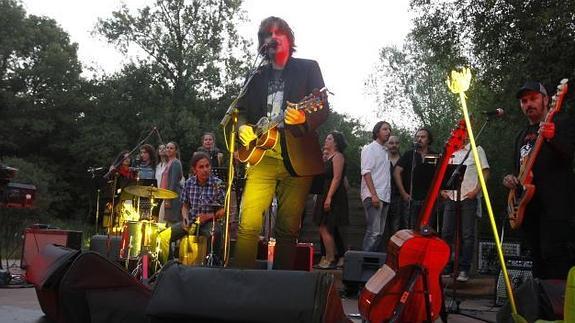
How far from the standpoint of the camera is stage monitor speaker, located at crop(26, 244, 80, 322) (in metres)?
3.28

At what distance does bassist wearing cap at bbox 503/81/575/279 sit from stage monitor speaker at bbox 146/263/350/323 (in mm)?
1931

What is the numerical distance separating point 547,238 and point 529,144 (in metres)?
0.72

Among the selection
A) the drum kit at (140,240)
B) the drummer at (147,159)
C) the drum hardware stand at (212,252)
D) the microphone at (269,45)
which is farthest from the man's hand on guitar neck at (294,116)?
the drummer at (147,159)

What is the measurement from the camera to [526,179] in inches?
153

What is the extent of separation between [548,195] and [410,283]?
1.27 meters

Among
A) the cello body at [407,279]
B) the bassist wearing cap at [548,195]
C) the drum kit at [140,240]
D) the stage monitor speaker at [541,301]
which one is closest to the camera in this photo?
the stage monitor speaker at [541,301]

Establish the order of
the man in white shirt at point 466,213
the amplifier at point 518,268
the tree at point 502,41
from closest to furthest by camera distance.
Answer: the amplifier at point 518,268 → the man in white shirt at point 466,213 → the tree at point 502,41

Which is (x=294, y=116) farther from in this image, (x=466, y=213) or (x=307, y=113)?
(x=466, y=213)

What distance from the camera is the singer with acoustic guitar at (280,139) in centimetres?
390

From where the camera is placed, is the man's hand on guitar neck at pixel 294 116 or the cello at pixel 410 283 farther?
the man's hand on guitar neck at pixel 294 116

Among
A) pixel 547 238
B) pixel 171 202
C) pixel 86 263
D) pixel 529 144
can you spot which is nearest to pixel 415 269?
pixel 547 238

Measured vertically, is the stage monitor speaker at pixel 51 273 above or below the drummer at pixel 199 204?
below

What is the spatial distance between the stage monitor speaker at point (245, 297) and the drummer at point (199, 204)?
12.6 ft

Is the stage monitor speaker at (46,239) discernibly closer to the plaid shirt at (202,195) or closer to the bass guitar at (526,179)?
→ the plaid shirt at (202,195)
